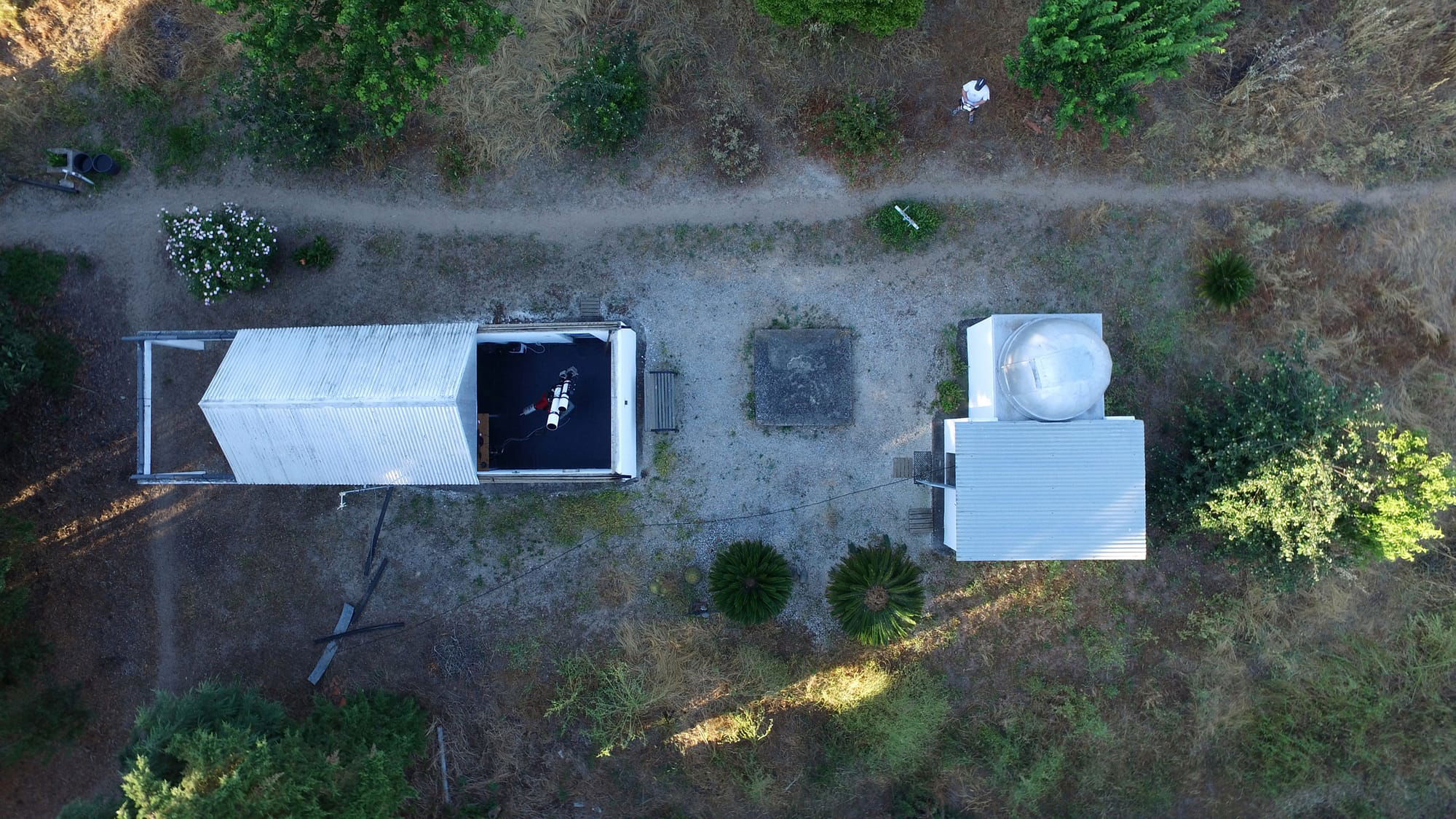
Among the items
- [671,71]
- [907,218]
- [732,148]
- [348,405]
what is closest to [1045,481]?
[907,218]

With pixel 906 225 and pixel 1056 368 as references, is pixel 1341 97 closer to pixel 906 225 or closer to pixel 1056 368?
pixel 906 225

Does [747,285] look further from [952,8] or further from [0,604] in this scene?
[0,604]

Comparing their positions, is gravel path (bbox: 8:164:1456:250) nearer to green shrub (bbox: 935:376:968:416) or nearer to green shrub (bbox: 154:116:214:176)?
green shrub (bbox: 154:116:214:176)

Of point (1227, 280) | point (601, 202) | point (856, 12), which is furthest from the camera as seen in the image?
point (601, 202)

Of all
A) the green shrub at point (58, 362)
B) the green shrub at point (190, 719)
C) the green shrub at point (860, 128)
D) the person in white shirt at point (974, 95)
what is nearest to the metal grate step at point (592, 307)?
the green shrub at point (860, 128)

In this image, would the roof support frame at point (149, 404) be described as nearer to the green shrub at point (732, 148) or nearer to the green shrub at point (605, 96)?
the green shrub at point (605, 96)

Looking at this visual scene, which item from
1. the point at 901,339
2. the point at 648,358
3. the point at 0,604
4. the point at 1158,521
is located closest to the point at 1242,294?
the point at 1158,521

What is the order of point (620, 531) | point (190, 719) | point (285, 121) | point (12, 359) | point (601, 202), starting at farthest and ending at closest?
point (601, 202), point (620, 531), point (285, 121), point (12, 359), point (190, 719)
